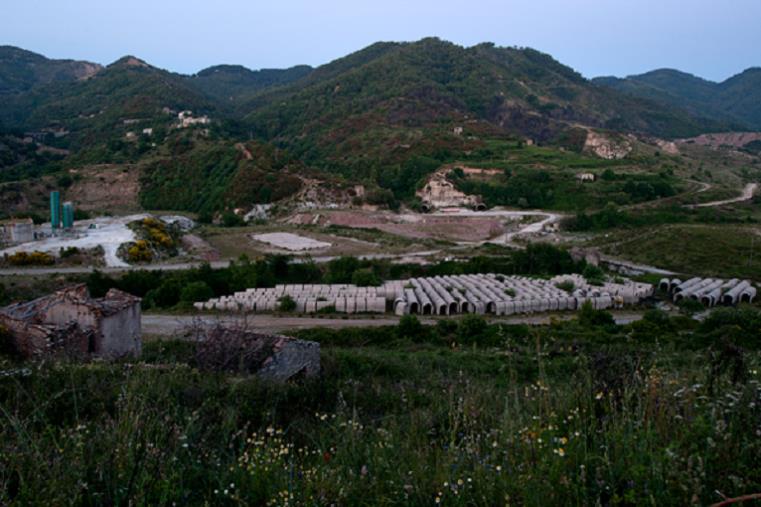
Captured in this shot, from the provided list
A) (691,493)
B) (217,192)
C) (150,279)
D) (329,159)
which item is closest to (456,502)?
(691,493)

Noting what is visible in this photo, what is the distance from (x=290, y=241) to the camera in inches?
1475

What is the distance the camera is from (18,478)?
10.4 ft

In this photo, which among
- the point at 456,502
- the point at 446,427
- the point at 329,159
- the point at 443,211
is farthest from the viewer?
the point at 329,159

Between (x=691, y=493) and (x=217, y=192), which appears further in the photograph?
(x=217, y=192)

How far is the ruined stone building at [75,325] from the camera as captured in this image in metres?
10.1

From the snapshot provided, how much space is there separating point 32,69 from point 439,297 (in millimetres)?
162800

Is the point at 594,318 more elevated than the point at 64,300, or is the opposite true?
the point at 64,300

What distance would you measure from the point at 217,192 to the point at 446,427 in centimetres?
5341

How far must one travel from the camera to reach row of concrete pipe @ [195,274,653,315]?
22.6 metres

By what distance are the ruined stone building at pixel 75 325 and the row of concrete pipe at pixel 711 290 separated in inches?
881

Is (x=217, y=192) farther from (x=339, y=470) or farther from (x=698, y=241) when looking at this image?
(x=339, y=470)

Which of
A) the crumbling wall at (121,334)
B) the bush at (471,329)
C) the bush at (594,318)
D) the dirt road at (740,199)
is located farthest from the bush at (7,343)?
the dirt road at (740,199)

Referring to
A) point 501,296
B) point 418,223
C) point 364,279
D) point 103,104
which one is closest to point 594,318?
point 501,296

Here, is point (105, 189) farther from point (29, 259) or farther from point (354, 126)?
point (354, 126)
